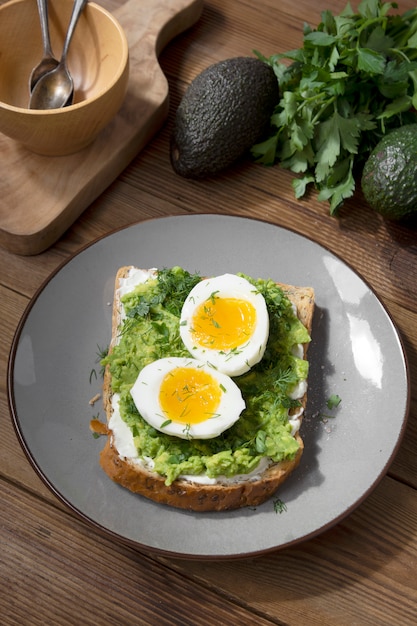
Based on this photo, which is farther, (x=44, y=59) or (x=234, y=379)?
(x=44, y=59)

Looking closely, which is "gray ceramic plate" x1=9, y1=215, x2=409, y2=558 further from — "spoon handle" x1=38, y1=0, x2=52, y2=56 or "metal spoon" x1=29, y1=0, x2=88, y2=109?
"spoon handle" x1=38, y1=0, x2=52, y2=56

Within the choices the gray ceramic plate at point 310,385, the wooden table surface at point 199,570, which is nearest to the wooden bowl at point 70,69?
the gray ceramic plate at point 310,385

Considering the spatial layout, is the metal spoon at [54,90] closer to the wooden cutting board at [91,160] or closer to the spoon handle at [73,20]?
the spoon handle at [73,20]

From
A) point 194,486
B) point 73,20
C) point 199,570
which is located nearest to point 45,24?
point 73,20

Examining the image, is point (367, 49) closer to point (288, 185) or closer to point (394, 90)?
point (394, 90)

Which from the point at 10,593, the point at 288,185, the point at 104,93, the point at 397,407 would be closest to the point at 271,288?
the point at 397,407

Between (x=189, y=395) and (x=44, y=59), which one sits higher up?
(x=44, y=59)

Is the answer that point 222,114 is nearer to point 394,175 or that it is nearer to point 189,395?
point 394,175

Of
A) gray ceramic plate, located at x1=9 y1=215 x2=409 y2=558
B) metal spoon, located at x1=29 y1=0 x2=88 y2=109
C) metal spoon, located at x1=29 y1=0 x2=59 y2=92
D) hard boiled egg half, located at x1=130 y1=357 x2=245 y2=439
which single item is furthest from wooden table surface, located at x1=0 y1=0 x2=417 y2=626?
metal spoon, located at x1=29 y1=0 x2=59 y2=92
